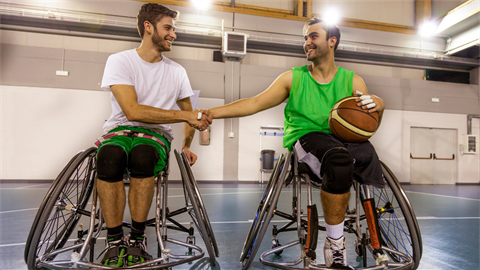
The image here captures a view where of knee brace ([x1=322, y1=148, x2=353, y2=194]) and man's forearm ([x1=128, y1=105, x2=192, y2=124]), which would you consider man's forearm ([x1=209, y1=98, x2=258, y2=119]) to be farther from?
knee brace ([x1=322, y1=148, x2=353, y2=194])

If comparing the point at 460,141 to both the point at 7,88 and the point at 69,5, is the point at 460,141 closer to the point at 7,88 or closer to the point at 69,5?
the point at 69,5

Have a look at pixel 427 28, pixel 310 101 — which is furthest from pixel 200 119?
pixel 427 28

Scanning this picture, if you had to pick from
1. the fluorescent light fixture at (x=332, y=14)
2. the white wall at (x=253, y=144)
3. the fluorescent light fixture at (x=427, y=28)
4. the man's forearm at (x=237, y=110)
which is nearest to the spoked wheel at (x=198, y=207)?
the man's forearm at (x=237, y=110)

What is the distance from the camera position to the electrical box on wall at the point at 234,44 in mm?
8500

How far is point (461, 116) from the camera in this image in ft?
35.3

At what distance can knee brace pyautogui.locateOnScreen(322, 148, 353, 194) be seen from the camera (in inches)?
57.2

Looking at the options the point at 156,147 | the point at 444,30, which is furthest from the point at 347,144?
the point at 444,30

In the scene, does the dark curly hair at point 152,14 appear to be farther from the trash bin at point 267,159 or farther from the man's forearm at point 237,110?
the trash bin at point 267,159

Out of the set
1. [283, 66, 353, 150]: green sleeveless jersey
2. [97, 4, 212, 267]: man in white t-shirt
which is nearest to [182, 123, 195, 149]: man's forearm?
[97, 4, 212, 267]: man in white t-shirt

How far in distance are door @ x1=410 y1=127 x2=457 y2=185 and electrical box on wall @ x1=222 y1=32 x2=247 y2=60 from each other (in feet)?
21.3

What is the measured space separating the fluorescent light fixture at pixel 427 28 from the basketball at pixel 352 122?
1025 centimetres

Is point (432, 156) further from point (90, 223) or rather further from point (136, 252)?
point (90, 223)

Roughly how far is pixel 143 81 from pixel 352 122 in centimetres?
123

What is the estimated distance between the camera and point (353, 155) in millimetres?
1604
